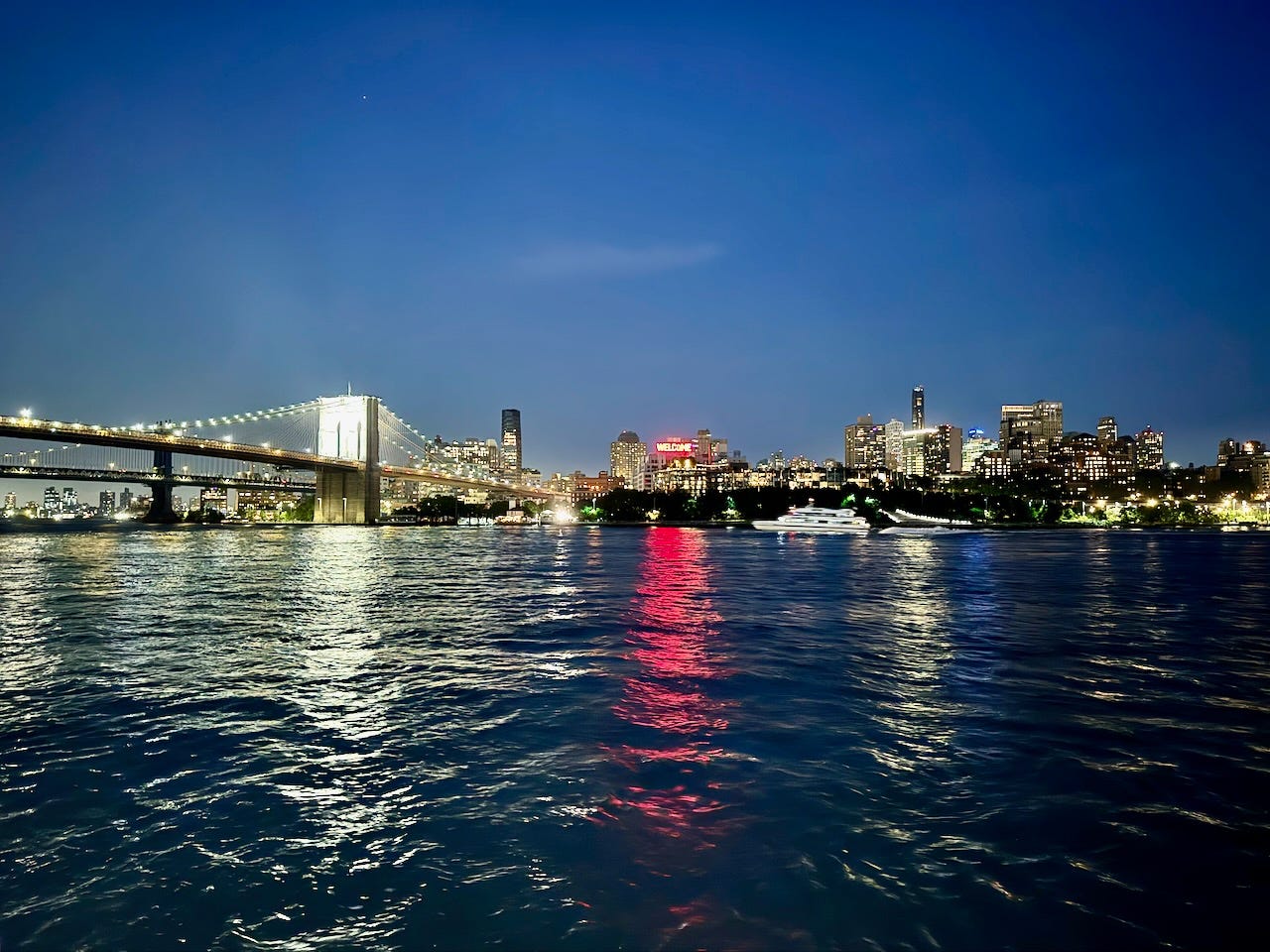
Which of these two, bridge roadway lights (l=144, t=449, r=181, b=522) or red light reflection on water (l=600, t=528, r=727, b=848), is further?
bridge roadway lights (l=144, t=449, r=181, b=522)

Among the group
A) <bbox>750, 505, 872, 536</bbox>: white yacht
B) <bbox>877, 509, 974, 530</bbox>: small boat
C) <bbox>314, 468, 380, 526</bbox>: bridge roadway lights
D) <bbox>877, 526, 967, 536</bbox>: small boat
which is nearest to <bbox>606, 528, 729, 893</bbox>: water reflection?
<bbox>314, 468, 380, 526</bbox>: bridge roadway lights

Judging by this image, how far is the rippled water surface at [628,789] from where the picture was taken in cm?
491

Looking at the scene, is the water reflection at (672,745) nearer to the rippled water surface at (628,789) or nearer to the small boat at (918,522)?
the rippled water surface at (628,789)

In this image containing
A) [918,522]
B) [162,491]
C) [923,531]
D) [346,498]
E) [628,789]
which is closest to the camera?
[628,789]

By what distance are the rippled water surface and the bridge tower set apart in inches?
3909

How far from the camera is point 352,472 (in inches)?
4483

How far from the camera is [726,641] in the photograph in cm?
1666

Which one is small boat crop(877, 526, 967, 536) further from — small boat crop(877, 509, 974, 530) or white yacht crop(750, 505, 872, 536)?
white yacht crop(750, 505, 872, 536)

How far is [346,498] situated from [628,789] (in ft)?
391

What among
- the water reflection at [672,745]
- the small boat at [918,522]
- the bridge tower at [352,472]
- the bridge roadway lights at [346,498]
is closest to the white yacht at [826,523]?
the small boat at [918,522]

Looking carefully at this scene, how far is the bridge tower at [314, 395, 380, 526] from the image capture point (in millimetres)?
113438

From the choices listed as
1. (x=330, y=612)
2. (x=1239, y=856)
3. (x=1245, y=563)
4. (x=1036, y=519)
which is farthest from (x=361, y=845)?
(x=1036, y=519)

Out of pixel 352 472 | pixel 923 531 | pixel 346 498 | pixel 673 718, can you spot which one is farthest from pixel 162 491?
pixel 673 718

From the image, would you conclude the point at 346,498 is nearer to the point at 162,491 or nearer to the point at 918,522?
the point at 162,491
